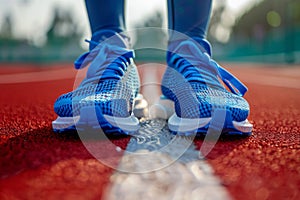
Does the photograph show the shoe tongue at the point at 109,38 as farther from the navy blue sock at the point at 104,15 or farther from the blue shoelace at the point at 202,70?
the blue shoelace at the point at 202,70

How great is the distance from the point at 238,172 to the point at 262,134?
1.33 feet

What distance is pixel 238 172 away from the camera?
0.65 m

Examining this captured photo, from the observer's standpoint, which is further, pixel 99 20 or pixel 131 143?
pixel 99 20

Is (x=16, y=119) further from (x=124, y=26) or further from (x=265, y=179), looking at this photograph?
(x=265, y=179)

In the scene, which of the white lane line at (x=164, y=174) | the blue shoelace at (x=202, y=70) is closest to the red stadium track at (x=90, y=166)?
the white lane line at (x=164, y=174)

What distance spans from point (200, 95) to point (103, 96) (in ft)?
0.86

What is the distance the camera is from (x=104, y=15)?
1.21 m

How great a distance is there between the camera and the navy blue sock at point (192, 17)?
1194 millimetres

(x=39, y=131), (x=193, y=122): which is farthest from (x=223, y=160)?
(x=39, y=131)

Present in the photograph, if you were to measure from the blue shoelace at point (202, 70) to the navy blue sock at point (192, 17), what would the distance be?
10 cm

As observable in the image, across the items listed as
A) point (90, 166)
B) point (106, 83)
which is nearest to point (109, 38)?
point (106, 83)

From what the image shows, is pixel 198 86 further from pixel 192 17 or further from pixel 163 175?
pixel 163 175

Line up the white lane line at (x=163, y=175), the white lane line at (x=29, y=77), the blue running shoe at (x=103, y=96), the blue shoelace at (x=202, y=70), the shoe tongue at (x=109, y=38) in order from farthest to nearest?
the white lane line at (x=29, y=77)
the shoe tongue at (x=109, y=38)
the blue shoelace at (x=202, y=70)
the blue running shoe at (x=103, y=96)
the white lane line at (x=163, y=175)

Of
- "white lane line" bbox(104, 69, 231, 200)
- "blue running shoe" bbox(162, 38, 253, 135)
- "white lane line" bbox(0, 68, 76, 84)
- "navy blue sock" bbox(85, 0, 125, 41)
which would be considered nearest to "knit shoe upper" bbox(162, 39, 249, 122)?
"blue running shoe" bbox(162, 38, 253, 135)
